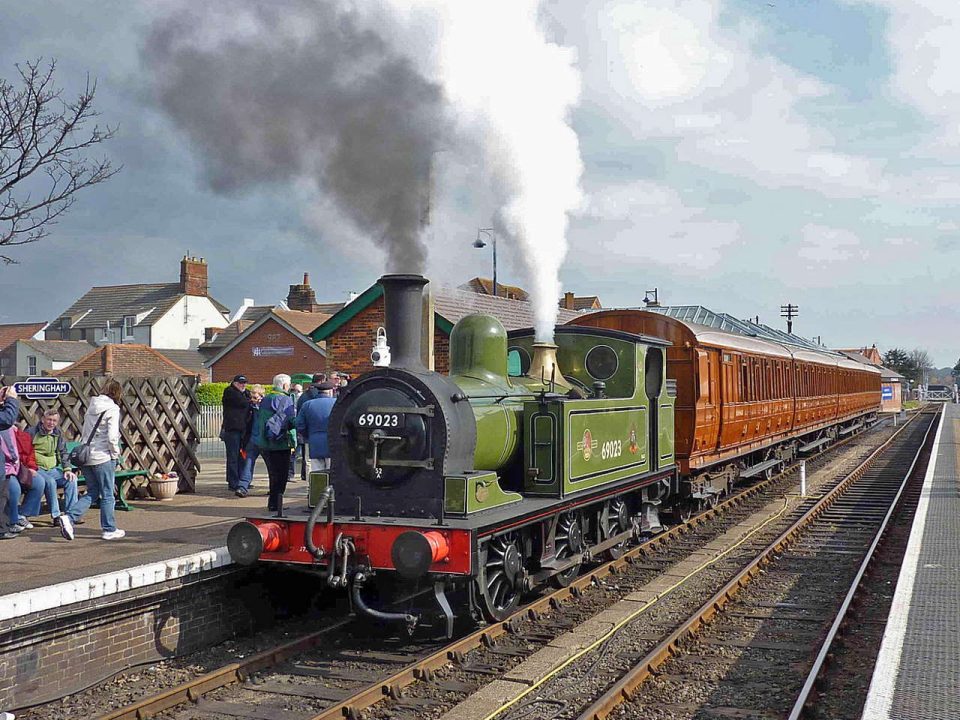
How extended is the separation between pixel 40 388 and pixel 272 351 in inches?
1040

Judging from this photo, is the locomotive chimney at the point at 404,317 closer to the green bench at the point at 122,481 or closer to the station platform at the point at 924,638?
the station platform at the point at 924,638

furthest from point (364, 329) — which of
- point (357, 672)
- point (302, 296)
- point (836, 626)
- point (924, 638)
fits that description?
point (302, 296)

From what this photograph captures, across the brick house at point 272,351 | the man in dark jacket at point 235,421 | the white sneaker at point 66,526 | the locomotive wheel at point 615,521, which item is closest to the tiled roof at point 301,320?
the brick house at point 272,351

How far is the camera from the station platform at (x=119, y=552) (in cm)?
564

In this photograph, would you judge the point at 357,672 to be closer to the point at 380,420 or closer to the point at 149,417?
the point at 380,420

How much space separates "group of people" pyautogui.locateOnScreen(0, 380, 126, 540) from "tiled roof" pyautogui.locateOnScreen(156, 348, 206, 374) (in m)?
37.2

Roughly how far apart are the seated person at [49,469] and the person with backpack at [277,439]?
1811 millimetres

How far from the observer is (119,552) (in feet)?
23.9

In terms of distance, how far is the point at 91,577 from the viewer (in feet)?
19.0

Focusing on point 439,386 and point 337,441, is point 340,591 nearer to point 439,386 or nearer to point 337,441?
point 337,441

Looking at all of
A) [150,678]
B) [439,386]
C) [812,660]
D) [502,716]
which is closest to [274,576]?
[150,678]

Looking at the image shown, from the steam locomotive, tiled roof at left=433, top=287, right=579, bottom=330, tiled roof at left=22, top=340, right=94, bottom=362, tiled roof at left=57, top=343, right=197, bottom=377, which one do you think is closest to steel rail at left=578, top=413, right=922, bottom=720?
the steam locomotive

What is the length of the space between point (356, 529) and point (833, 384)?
2214 centimetres

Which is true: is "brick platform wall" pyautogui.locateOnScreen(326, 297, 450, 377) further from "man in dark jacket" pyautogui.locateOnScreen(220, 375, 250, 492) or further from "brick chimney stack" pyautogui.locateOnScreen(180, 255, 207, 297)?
"brick chimney stack" pyautogui.locateOnScreen(180, 255, 207, 297)
